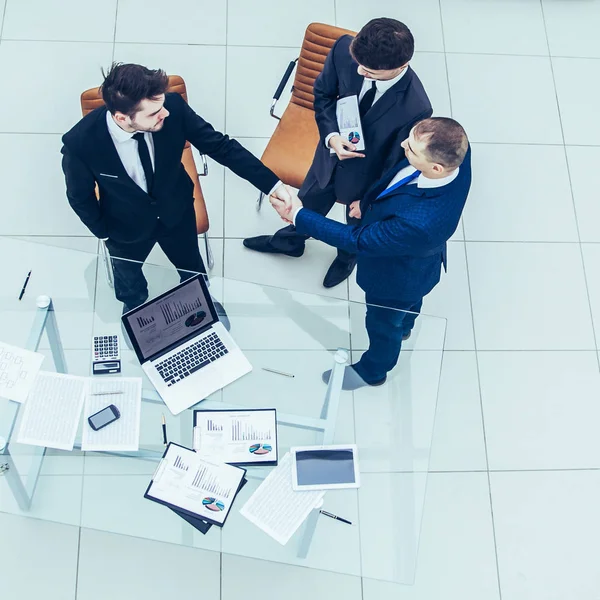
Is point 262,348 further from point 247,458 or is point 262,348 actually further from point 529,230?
point 529,230

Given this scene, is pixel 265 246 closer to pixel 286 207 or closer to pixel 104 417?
pixel 286 207

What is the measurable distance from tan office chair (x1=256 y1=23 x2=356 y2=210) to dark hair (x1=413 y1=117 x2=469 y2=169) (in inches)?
41.3

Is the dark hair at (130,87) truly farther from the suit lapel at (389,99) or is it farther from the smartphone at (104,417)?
the smartphone at (104,417)

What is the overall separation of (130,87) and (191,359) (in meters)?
0.97

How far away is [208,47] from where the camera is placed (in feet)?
13.7

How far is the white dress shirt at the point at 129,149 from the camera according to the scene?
248cm

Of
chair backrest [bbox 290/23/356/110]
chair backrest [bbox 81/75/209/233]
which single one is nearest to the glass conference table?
chair backrest [bbox 81/75/209/233]

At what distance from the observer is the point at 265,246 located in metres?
3.70

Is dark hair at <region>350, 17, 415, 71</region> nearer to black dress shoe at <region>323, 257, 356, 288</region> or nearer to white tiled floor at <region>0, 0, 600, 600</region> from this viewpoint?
black dress shoe at <region>323, 257, 356, 288</region>

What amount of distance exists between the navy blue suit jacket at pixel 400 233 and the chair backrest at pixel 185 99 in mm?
558

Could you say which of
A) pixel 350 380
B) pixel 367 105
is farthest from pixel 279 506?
pixel 367 105

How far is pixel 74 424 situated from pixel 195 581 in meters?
1.04

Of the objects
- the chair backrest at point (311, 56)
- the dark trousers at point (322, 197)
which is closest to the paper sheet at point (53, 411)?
the dark trousers at point (322, 197)

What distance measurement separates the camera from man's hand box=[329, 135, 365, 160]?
292 cm
